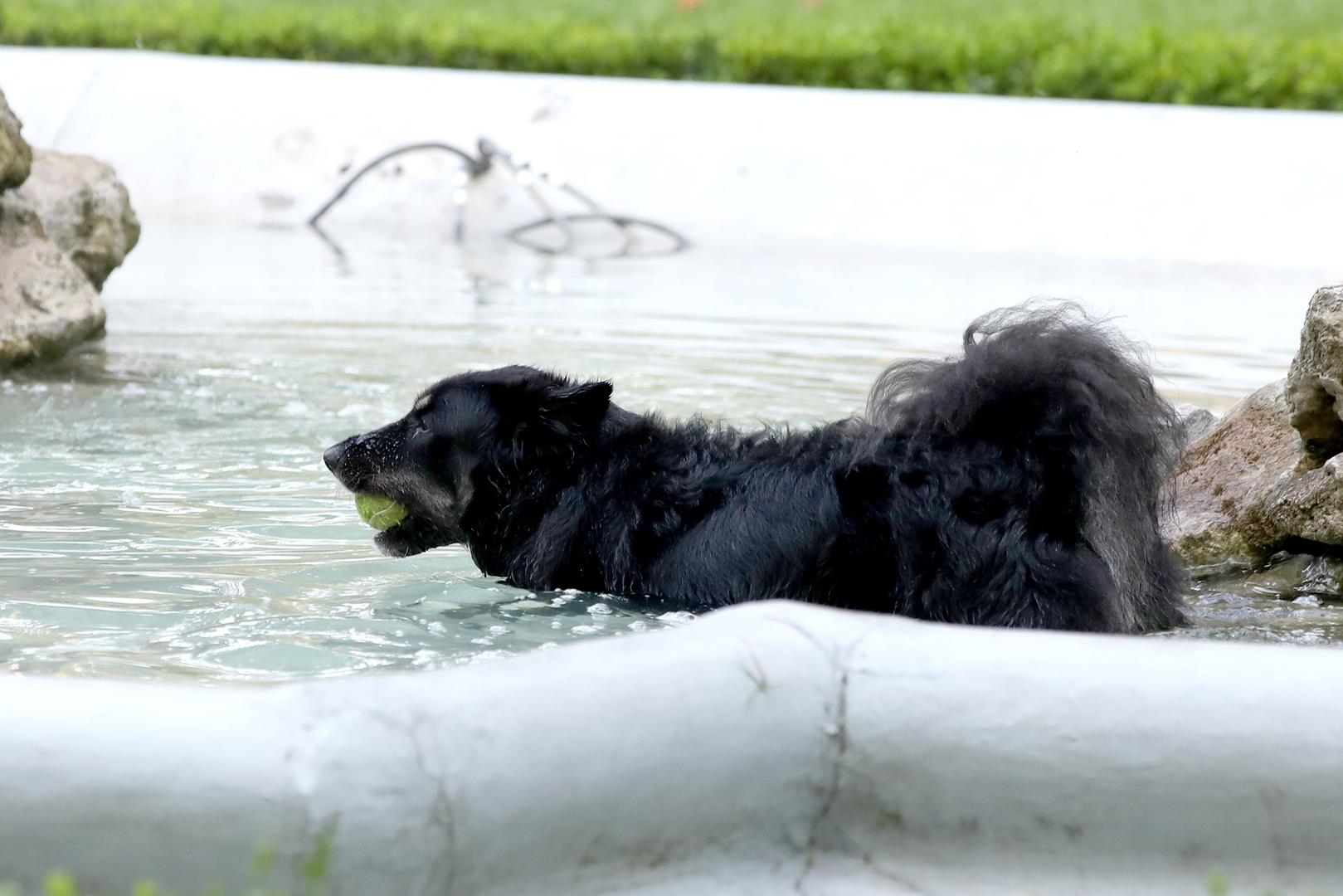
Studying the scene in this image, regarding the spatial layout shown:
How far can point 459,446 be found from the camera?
4.45 meters

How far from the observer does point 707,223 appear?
556 inches

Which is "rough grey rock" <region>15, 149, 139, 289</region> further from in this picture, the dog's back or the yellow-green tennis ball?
the dog's back

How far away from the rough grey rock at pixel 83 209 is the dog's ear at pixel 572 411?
14.5ft

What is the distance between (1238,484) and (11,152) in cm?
540

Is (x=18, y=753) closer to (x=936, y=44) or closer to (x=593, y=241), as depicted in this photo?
(x=593, y=241)

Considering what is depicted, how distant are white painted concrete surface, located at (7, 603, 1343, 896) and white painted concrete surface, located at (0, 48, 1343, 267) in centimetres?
1075

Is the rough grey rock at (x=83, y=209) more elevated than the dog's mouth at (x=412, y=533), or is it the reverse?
the rough grey rock at (x=83, y=209)

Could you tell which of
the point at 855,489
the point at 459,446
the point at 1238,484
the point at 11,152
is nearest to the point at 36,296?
the point at 11,152

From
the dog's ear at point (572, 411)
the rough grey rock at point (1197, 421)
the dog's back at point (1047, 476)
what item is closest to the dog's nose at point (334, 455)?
the dog's ear at point (572, 411)

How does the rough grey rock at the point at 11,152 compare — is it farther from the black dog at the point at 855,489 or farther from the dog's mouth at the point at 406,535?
the dog's mouth at the point at 406,535

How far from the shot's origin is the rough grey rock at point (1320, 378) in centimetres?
450

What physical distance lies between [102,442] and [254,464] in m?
0.66

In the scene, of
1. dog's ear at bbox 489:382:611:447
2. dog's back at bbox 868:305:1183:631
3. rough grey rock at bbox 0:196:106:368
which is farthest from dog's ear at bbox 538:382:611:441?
rough grey rock at bbox 0:196:106:368

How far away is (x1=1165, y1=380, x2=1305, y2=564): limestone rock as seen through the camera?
16.4ft
